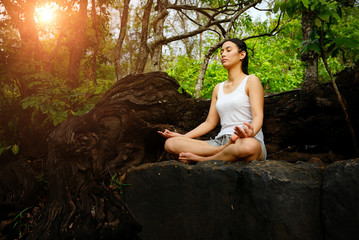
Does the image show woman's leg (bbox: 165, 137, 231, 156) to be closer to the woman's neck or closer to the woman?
the woman

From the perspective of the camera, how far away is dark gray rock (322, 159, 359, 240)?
168cm

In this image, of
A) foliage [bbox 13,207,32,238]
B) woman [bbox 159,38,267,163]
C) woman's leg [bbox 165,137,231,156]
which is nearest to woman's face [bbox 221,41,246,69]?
woman [bbox 159,38,267,163]

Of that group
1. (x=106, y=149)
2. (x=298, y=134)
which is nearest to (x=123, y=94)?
(x=106, y=149)

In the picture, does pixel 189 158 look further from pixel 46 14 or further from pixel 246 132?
pixel 46 14

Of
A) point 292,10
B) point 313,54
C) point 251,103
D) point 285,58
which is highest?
point 285,58

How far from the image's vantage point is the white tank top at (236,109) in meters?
2.89

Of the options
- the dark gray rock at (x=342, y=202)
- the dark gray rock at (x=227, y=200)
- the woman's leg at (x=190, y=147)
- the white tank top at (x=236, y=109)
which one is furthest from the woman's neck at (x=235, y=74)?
the dark gray rock at (x=342, y=202)

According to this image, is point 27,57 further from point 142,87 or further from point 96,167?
point 96,167

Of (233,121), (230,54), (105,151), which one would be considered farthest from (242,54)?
(105,151)

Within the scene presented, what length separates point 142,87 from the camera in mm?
3740

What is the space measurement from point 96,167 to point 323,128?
9.96ft

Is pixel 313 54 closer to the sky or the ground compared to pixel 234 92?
closer to the sky

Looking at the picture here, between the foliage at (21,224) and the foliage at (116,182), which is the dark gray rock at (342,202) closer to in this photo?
the foliage at (116,182)

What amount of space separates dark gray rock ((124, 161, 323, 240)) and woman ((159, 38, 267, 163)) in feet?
0.61
